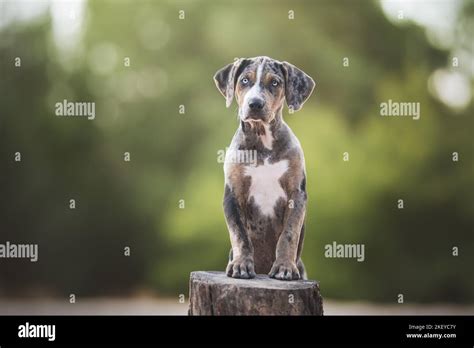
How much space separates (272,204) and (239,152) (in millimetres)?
494

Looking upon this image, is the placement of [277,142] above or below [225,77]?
below

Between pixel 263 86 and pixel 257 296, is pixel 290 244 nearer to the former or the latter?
pixel 257 296

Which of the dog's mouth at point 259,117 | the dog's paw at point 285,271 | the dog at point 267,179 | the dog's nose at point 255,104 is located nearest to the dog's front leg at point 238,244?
the dog at point 267,179

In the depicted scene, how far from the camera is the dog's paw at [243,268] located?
531cm

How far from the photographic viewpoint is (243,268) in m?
5.32

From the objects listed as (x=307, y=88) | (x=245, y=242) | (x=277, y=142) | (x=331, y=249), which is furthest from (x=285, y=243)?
(x=331, y=249)

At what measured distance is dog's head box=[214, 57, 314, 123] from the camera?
17.3 feet

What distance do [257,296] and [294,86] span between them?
172 cm

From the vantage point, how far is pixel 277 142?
217 inches

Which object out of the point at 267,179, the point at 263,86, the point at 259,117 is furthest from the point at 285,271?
the point at 263,86

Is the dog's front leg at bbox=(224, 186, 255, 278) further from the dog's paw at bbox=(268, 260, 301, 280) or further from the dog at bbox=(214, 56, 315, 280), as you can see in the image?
the dog's paw at bbox=(268, 260, 301, 280)

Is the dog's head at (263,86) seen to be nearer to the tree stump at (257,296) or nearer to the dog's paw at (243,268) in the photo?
the dog's paw at (243,268)

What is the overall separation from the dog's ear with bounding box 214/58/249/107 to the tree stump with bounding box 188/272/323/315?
57.6 inches

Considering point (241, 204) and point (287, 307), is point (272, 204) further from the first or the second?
point (287, 307)
